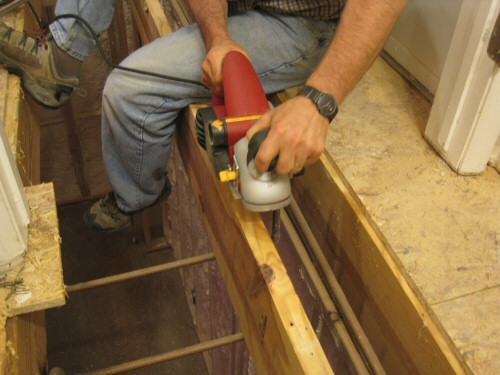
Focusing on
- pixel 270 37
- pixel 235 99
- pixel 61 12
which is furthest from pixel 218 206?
pixel 61 12

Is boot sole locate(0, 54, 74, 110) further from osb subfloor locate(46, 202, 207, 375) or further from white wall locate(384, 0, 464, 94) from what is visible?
osb subfloor locate(46, 202, 207, 375)

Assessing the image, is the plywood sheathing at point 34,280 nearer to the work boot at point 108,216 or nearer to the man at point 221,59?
Result: the man at point 221,59

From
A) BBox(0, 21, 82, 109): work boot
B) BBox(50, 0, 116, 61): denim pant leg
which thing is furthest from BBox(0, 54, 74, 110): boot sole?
BBox(50, 0, 116, 61): denim pant leg

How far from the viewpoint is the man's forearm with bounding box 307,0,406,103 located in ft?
2.89

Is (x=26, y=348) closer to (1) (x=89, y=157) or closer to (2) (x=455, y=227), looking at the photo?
(2) (x=455, y=227)

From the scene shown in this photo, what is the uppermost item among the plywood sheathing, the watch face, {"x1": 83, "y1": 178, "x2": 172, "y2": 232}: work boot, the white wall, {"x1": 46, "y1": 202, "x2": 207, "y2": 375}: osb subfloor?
the watch face

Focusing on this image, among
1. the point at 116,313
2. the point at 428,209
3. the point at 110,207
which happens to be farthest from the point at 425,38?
the point at 116,313

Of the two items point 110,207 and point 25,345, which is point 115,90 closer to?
point 110,207

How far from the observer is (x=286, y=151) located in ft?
2.41

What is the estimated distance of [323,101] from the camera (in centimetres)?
81

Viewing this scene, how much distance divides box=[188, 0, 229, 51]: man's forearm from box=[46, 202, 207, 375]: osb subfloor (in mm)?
1643

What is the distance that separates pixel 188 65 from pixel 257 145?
49 centimetres

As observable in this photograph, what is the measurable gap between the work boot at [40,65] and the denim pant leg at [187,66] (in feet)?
0.77

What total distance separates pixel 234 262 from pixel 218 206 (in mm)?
120
